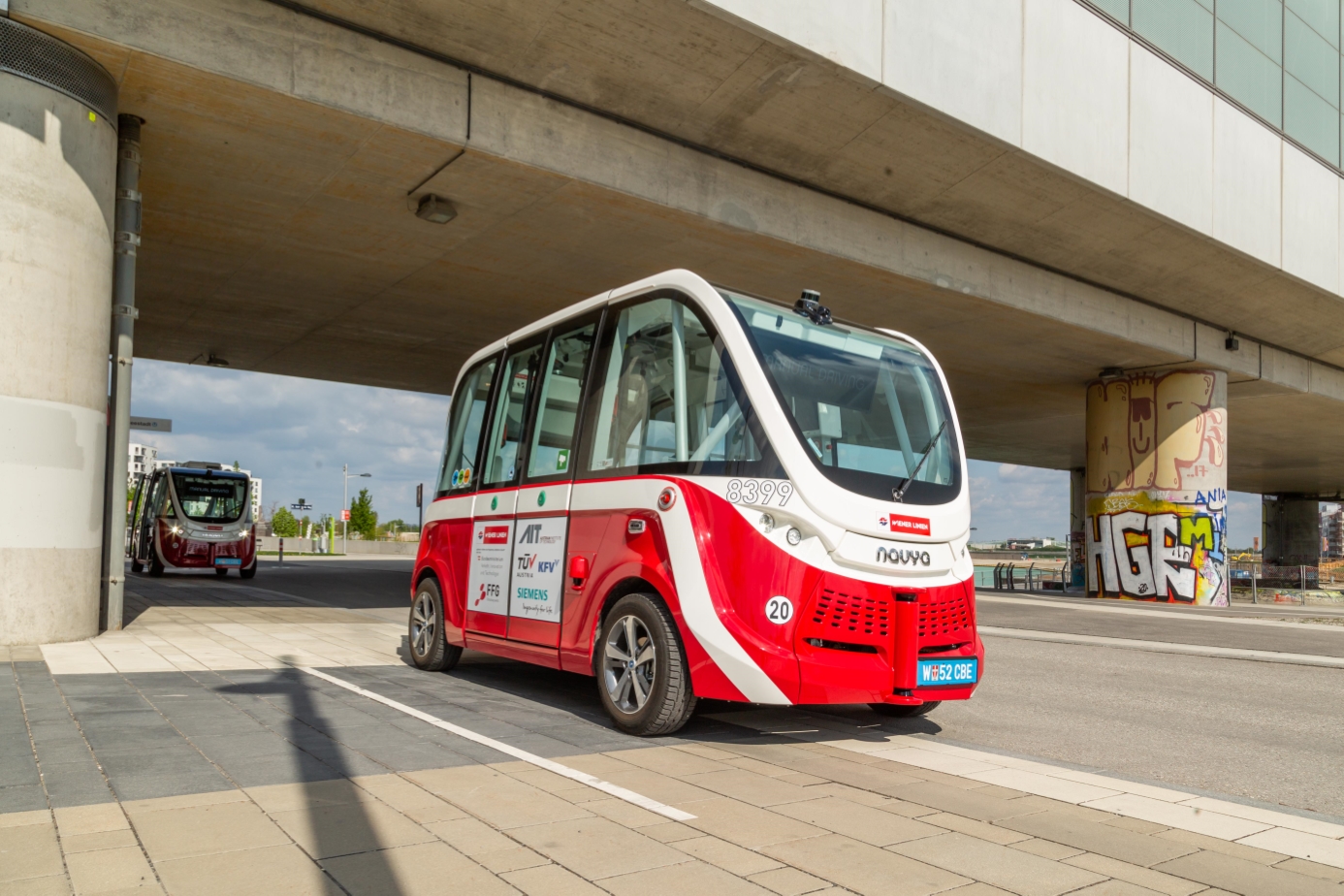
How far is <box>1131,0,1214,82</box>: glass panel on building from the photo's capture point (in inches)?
695

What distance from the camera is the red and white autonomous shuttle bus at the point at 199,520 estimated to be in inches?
1029

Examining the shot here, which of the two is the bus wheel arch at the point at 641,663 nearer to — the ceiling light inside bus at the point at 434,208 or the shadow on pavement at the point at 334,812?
the shadow on pavement at the point at 334,812

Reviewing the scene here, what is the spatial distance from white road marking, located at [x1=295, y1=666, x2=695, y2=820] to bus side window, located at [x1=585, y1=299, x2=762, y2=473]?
187 centimetres

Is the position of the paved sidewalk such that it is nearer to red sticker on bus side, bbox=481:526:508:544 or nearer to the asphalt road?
the asphalt road

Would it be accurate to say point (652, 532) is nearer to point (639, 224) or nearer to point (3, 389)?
point (3, 389)

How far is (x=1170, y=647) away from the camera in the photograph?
40.3 ft

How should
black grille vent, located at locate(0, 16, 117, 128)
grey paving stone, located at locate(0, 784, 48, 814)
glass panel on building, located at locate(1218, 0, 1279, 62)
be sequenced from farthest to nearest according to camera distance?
glass panel on building, located at locate(1218, 0, 1279, 62), black grille vent, located at locate(0, 16, 117, 128), grey paving stone, located at locate(0, 784, 48, 814)

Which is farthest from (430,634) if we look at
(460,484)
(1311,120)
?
(1311,120)

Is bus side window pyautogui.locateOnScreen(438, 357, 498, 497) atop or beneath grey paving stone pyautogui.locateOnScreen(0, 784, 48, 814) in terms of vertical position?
atop

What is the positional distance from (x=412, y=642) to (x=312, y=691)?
1.80 m

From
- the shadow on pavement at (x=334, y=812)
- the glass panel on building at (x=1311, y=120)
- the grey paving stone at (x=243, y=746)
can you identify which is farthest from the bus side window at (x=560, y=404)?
the glass panel on building at (x=1311, y=120)

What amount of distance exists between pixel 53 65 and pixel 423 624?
6.49 meters

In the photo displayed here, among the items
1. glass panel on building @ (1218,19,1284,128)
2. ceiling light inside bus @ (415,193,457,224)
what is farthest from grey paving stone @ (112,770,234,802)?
glass panel on building @ (1218,19,1284,128)

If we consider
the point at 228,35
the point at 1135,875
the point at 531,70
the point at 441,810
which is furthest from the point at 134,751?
the point at 531,70
